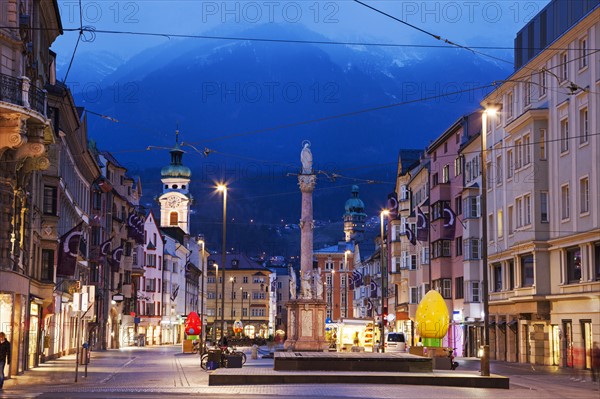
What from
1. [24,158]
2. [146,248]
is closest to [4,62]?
[24,158]

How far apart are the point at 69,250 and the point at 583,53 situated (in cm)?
2716

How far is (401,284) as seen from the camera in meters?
115

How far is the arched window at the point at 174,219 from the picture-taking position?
7663 inches

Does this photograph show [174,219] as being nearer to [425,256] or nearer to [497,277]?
[425,256]

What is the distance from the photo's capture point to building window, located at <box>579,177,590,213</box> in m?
53.8

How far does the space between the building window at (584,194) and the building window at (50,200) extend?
27.9 m

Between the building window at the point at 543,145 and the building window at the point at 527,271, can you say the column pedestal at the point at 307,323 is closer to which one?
the building window at the point at 527,271

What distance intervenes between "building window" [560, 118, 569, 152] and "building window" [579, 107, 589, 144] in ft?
6.13

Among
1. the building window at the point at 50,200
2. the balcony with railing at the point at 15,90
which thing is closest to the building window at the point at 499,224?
the building window at the point at 50,200

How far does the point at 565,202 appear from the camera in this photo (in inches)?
2255

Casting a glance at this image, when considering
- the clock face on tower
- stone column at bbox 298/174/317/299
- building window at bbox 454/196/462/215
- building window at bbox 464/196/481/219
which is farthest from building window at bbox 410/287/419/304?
the clock face on tower

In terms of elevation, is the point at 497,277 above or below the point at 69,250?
below

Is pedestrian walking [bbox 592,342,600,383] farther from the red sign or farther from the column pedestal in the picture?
the red sign

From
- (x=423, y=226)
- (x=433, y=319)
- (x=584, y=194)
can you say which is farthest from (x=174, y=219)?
(x=584, y=194)
